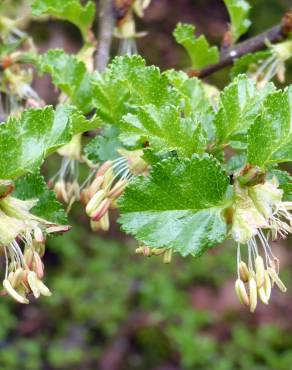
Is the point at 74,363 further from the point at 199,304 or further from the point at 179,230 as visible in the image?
the point at 179,230

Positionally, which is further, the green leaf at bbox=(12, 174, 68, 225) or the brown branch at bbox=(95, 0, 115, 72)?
the brown branch at bbox=(95, 0, 115, 72)

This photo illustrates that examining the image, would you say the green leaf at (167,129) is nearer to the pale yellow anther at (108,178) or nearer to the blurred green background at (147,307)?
the pale yellow anther at (108,178)

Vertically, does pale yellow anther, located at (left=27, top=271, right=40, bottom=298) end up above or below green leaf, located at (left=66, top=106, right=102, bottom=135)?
below

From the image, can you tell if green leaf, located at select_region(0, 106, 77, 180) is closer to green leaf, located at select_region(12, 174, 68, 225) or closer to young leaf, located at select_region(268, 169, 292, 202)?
green leaf, located at select_region(12, 174, 68, 225)

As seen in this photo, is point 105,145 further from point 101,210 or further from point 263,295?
point 263,295

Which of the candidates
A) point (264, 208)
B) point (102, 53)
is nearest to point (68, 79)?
point (102, 53)

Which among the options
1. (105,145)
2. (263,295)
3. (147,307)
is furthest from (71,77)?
(147,307)

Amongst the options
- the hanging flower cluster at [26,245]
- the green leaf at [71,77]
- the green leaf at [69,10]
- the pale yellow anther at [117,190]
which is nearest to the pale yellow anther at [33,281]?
the hanging flower cluster at [26,245]

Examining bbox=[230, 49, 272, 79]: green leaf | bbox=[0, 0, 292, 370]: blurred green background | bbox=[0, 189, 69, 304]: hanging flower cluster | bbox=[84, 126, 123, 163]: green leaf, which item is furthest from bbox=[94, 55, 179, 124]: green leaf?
bbox=[0, 0, 292, 370]: blurred green background
